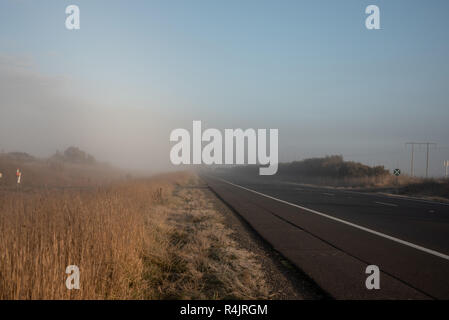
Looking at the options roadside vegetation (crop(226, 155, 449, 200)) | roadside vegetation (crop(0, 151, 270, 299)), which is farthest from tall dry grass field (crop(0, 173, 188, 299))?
roadside vegetation (crop(226, 155, 449, 200))

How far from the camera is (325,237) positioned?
722 centimetres

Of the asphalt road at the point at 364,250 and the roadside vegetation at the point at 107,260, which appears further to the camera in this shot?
the asphalt road at the point at 364,250

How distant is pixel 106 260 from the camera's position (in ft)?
13.3

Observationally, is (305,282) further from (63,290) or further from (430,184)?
(430,184)

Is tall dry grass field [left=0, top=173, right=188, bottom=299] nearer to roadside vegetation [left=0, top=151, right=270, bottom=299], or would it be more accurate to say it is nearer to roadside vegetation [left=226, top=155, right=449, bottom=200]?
roadside vegetation [left=0, top=151, right=270, bottom=299]

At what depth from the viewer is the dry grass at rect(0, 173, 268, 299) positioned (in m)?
3.10

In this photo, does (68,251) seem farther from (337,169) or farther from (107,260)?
(337,169)

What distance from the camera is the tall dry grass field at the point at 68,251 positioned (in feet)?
9.84

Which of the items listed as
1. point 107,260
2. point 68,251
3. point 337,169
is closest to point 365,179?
point 337,169

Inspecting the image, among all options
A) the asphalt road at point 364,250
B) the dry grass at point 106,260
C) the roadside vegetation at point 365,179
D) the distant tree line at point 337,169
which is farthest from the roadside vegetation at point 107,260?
the distant tree line at point 337,169

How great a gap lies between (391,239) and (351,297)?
13.6 ft

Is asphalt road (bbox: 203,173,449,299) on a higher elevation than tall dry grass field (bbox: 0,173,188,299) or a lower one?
lower

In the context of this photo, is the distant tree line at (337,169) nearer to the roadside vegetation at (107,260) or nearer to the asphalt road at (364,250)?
the asphalt road at (364,250)

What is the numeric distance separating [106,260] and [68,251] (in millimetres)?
537
